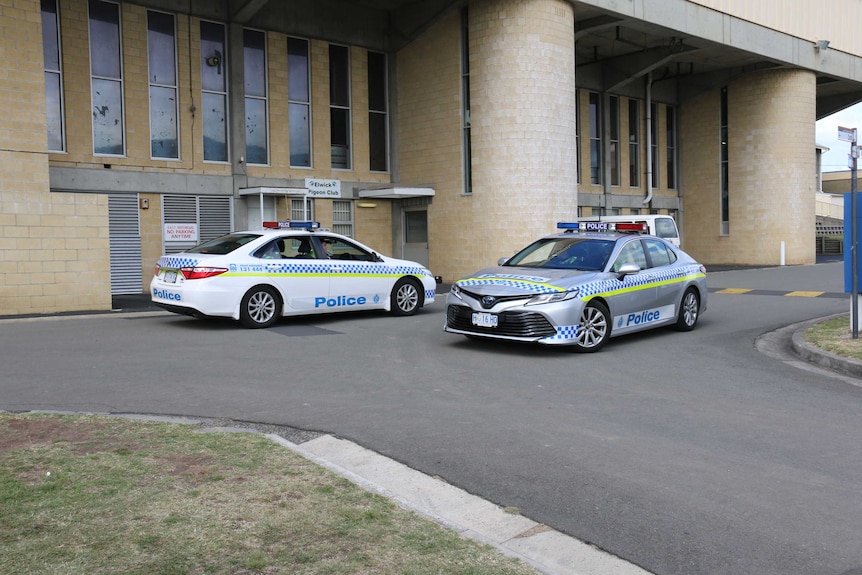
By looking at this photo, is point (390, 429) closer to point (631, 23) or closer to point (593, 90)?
point (631, 23)

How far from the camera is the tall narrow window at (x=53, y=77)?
19.6 m

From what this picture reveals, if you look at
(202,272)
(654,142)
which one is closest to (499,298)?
(202,272)

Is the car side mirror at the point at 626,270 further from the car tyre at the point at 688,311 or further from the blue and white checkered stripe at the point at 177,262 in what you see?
the blue and white checkered stripe at the point at 177,262

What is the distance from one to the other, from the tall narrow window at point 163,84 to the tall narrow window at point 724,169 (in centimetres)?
2359

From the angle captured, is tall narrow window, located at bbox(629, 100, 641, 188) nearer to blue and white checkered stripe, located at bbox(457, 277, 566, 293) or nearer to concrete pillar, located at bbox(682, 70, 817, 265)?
concrete pillar, located at bbox(682, 70, 817, 265)

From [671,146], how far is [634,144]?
326 cm

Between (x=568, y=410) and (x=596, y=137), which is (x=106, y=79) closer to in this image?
(x=568, y=410)

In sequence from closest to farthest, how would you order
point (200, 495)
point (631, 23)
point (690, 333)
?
point (200, 495)
point (690, 333)
point (631, 23)

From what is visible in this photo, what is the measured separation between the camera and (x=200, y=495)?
475 cm

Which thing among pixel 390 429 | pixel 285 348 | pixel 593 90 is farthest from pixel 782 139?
pixel 390 429

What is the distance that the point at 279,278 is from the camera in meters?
13.1

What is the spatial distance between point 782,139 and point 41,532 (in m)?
34.3

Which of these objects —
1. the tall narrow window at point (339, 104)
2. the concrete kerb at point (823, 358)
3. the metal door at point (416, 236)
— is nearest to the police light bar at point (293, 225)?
the concrete kerb at point (823, 358)

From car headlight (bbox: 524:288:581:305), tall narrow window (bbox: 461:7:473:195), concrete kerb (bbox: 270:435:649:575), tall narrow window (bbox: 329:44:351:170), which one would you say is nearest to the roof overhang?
tall narrow window (bbox: 329:44:351:170)
